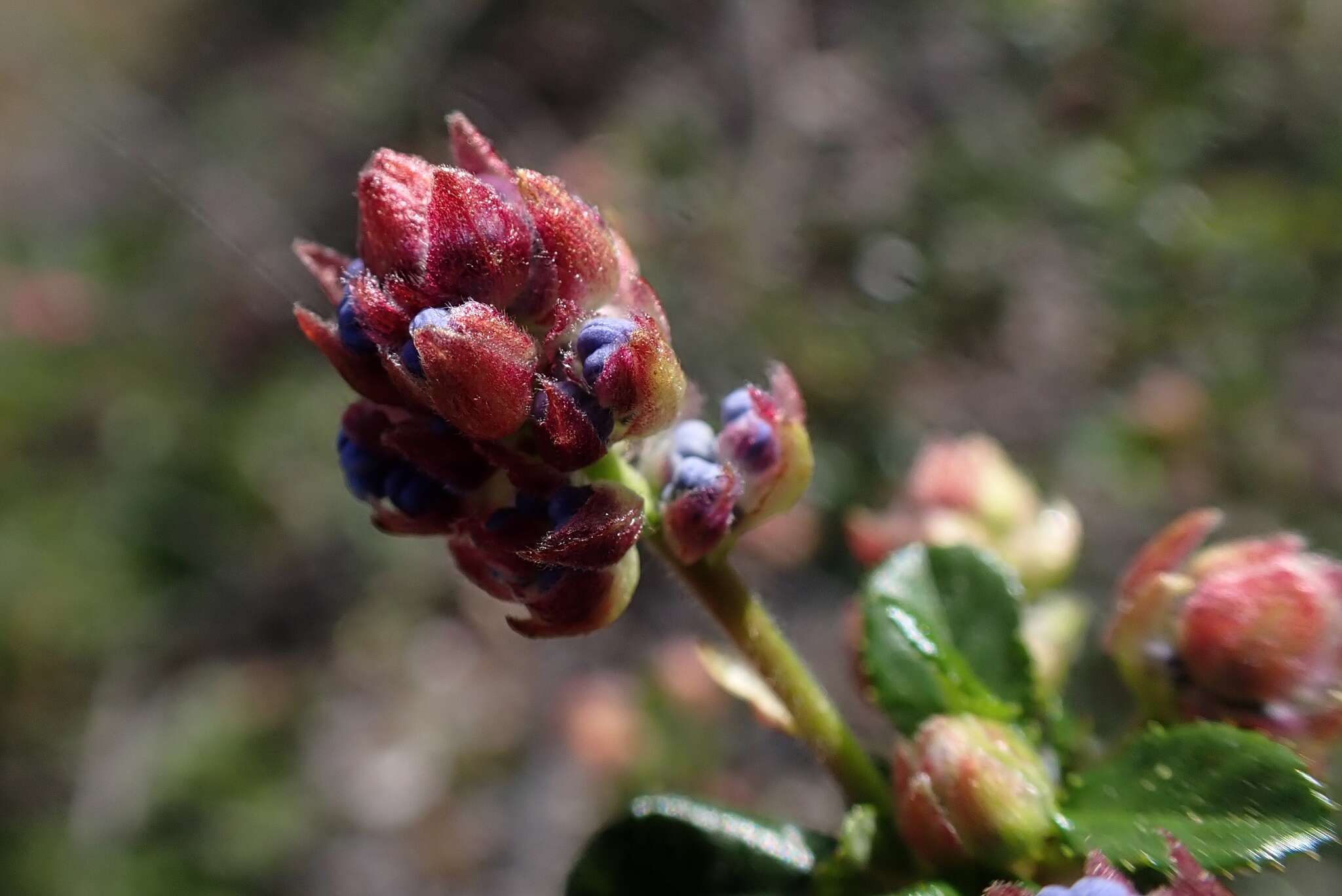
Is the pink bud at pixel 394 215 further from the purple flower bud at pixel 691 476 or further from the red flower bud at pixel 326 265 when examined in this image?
the purple flower bud at pixel 691 476

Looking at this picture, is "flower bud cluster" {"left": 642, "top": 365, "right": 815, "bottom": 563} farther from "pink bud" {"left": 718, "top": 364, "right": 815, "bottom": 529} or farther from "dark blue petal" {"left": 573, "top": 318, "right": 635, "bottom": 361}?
"dark blue petal" {"left": 573, "top": 318, "right": 635, "bottom": 361}

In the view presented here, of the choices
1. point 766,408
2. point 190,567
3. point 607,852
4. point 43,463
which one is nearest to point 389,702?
point 190,567

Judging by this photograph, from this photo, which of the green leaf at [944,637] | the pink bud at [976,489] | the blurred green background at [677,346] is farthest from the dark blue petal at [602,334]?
the blurred green background at [677,346]

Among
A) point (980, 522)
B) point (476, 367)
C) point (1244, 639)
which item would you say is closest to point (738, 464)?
point (476, 367)

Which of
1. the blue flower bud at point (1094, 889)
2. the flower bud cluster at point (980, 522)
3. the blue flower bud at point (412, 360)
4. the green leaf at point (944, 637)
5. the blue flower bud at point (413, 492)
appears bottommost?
the flower bud cluster at point (980, 522)

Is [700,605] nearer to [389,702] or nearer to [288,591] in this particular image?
[389,702]

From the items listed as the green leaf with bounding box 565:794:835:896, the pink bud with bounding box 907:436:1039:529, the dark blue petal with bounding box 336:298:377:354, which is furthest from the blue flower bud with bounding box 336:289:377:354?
the pink bud with bounding box 907:436:1039:529
